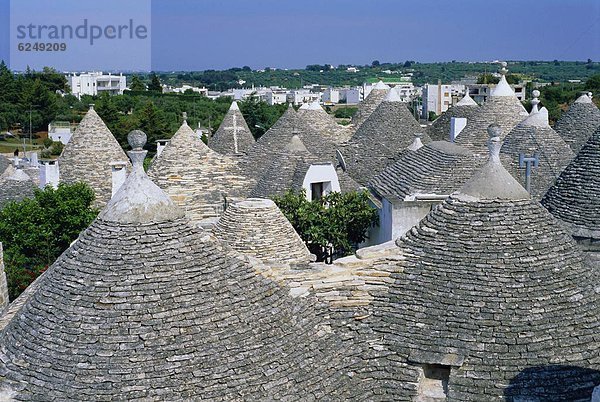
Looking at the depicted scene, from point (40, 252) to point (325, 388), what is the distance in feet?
46.1

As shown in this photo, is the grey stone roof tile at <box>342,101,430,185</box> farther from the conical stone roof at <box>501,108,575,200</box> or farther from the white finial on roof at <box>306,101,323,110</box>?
the white finial on roof at <box>306,101,323,110</box>

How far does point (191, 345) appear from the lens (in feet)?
23.8

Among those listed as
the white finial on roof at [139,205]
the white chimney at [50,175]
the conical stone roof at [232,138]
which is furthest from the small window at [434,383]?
the conical stone roof at [232,138]

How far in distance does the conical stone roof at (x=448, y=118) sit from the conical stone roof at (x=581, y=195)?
11496 millimetres

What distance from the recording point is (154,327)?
23.6 ft

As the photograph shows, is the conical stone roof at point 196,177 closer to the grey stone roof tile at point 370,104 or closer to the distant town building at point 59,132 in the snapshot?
the grey stone roof tile at point 370,104

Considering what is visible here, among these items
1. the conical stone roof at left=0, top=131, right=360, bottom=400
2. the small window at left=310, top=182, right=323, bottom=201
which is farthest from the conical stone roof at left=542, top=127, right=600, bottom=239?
the small window at left=310, top=182, right=323, bottom=201

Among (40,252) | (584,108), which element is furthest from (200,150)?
(584,108)

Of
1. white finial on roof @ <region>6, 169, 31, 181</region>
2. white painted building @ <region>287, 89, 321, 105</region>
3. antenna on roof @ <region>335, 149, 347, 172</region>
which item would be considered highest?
white painted building @ <region>287, 89, 321, 105</region>

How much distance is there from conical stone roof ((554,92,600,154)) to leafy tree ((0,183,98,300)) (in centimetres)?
1254

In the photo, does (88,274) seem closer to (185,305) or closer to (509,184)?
(185,305)

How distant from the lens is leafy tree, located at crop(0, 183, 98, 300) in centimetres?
1983

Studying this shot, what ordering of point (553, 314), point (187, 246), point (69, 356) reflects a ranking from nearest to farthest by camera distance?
point (69, 356) < point (187, 246) < point (553, 314)

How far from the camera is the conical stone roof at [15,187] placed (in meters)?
22.3
